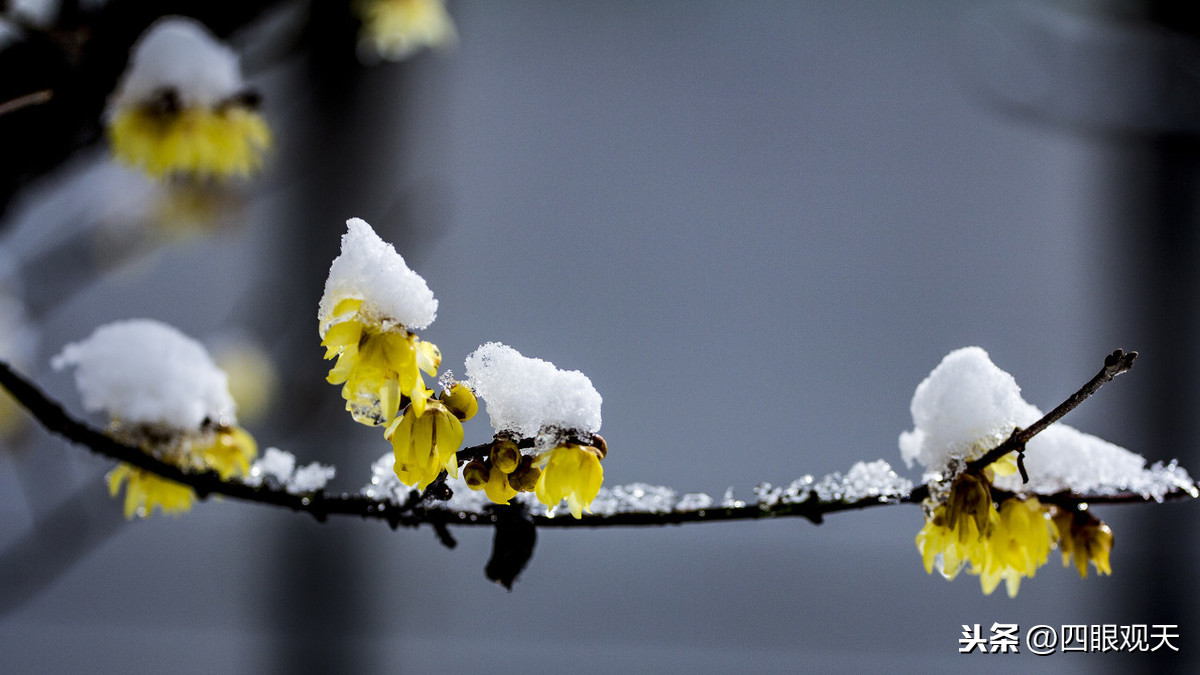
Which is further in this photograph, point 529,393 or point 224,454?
point 224,454

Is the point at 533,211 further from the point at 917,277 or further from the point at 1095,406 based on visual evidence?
the point at 1095,406

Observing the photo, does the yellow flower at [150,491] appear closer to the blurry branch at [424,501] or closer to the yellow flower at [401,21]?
the blurry branch at [424,501]

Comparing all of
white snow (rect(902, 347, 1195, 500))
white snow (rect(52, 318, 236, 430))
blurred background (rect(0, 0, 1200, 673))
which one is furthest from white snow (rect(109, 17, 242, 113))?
blurred background (rect(0, 0, 1200, 673))

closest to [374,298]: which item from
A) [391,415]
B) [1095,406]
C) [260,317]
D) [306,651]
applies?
[391,415]

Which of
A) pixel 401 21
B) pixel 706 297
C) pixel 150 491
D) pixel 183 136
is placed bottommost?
pixel 150 491

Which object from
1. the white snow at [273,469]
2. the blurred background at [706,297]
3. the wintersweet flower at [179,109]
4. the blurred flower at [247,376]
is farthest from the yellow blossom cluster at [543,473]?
the blurred background at [706,297]

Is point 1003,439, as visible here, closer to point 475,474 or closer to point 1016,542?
point 1016,542

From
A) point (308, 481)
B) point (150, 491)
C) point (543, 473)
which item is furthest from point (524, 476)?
point (150, 491)

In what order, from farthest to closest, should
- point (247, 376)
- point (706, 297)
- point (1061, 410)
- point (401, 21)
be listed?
point (706, 297), point (247, 376), point (401, 21), point (1061, 410)
